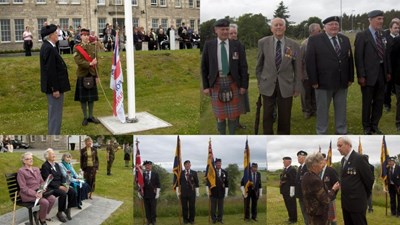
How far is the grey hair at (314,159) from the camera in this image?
4.90 meters

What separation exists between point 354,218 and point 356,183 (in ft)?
1.12

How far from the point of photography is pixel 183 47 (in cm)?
982

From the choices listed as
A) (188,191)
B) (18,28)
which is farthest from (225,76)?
(18,28)

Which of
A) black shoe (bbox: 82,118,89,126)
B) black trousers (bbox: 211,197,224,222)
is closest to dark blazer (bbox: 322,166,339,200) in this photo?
black trousers (bbox: 211,197,224,222)

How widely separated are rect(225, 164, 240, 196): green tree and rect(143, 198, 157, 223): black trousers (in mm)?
792

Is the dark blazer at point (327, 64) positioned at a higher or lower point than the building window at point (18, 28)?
lower

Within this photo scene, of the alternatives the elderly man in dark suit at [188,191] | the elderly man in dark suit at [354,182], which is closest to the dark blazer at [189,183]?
the elderly man in dark suit at [188,191]

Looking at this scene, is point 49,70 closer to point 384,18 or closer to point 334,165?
point 334,165

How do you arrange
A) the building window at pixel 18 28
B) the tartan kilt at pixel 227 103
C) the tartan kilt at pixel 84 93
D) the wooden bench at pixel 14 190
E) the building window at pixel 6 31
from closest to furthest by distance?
the tartan kilt at pixel 227 103 → the wooden bench at pixel 14 190 → the tartan kilt at pixel 84 93 → the building window at pixel 18 28 → the building window at pixel 6 31

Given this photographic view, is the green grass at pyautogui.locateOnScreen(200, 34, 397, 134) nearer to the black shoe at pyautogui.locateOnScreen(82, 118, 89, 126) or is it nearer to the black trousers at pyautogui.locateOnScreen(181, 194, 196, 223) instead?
the black trousers at pyautogui.locateOnScreen(181, 194, 196, 223)

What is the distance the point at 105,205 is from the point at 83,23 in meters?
14.0

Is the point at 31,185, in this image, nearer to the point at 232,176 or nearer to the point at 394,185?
the point at 232,176

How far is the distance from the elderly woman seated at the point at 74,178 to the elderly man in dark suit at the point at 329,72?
2534 millimetres

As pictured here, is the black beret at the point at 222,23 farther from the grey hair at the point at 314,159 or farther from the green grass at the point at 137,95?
the grey hair at the point at 314,159
